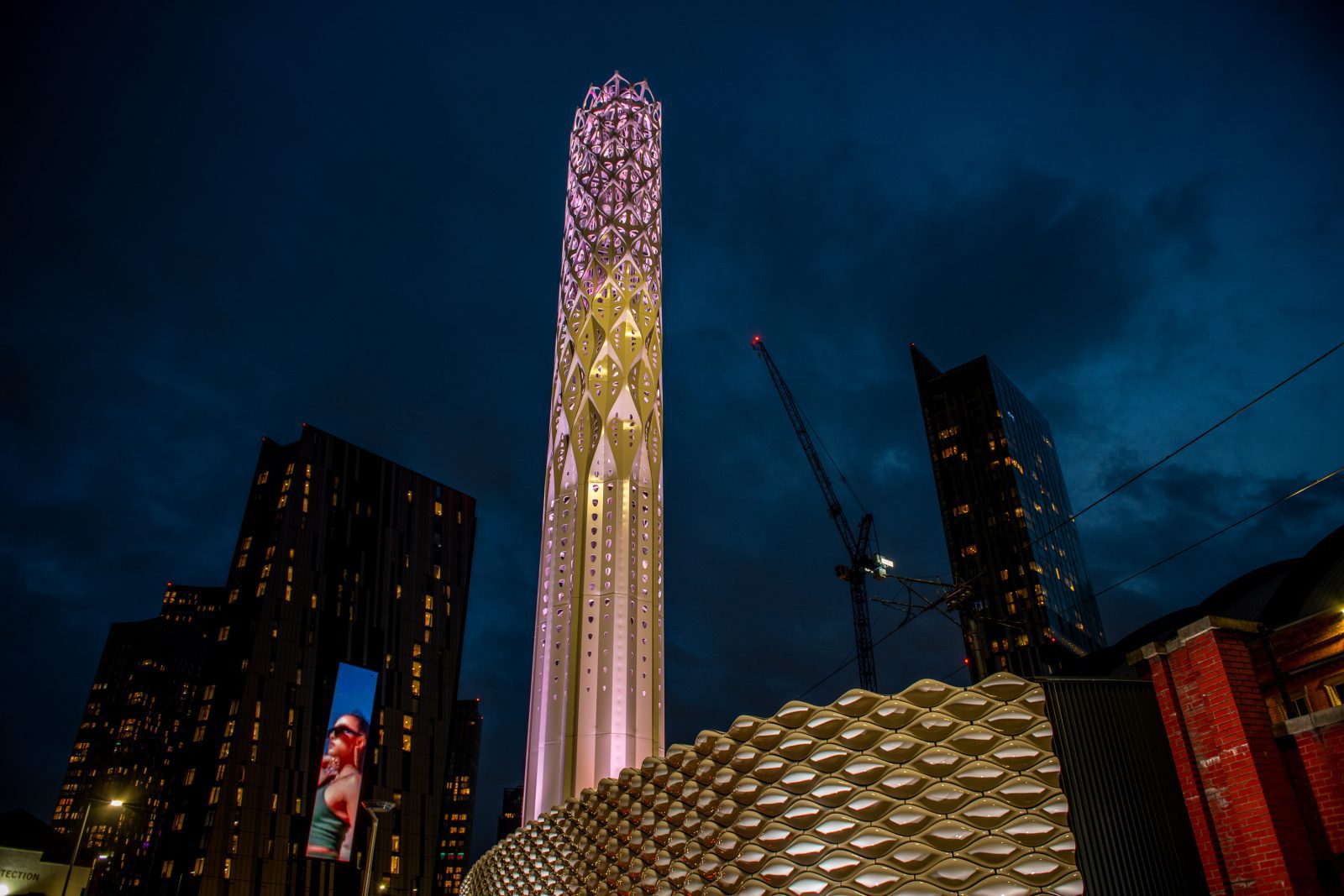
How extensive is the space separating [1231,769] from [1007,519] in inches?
5117

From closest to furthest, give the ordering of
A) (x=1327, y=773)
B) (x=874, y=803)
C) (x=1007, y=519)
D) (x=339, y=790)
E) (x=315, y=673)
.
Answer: (x=1327, y=773)
(x=874, y=803)
(x=339, y=790)
(x=315, y=673)
(x=1007, y=519)

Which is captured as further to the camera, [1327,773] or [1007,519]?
[1007,519]

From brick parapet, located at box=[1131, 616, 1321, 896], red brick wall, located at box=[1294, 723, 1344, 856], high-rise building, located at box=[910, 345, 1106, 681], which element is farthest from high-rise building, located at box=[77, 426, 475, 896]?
red brick wall, located at box=[1294, 723, 1344, 856]

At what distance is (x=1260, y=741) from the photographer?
587 inches

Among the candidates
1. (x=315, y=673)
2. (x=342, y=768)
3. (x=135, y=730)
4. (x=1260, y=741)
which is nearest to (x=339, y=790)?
(x=342, y=768)

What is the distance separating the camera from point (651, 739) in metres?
31.3

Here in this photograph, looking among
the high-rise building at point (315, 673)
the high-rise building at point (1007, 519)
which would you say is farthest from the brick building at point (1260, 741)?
the high-rise building at point (1007, 519)

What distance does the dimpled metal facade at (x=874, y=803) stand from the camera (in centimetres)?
1369

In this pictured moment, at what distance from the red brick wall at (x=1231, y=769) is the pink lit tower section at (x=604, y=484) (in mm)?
18929

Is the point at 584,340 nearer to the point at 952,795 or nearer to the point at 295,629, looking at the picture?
the point at 952,795

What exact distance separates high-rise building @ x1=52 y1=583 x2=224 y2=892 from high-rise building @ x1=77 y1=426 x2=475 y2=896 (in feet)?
25.5

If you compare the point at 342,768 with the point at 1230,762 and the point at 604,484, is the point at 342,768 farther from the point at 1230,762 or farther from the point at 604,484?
the point at 1230,762

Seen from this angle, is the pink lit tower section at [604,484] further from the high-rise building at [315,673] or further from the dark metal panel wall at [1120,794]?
the high-rise building at [315,673]

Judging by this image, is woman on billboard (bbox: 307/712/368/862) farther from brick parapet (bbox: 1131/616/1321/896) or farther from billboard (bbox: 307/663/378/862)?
brick parapet (bbox: 1131/616/1321/896)
